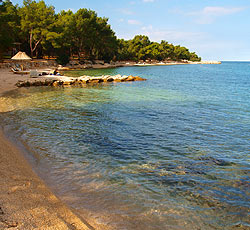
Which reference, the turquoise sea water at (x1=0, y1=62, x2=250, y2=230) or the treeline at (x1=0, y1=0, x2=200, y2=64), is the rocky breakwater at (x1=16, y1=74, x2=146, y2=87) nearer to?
the turquoise sea water at (x1=0, y1=62, x2=250, y2=230)

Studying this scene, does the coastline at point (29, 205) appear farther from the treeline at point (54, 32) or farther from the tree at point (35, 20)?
the tree at point (35, 20)

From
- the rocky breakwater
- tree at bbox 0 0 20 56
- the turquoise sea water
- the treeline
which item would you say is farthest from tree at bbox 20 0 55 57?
the turquoise sea water

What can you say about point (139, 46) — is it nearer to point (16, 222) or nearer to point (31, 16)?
point (31, 16)

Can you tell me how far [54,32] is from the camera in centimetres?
6050

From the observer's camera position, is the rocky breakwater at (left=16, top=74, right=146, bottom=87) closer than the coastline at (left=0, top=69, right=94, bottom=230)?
No

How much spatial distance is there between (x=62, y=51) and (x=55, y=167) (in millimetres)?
78983

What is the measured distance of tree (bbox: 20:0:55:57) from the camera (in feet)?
190

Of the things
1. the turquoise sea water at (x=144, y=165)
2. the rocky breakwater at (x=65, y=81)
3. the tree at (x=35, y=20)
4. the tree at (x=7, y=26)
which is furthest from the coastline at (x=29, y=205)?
the tree at (x=35, y=20)

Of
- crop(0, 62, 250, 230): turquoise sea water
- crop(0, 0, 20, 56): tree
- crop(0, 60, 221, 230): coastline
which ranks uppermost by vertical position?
crop(0, 0, 20, 56): tree

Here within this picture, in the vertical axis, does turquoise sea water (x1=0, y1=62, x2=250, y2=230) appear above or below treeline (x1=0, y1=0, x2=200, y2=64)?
below

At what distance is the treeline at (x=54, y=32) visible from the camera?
189 ft

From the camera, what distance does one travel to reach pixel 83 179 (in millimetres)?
5922

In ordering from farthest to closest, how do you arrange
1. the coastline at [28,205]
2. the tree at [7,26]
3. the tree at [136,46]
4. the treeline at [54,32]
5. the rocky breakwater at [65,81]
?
1. the tree at [136,46]
2. the treeline at [54,32]
3. the tree at [7,26]
4. the rocky breakwater at [65,81]
5. the coastline at [28,205]

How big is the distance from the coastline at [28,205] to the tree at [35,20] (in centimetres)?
5987
